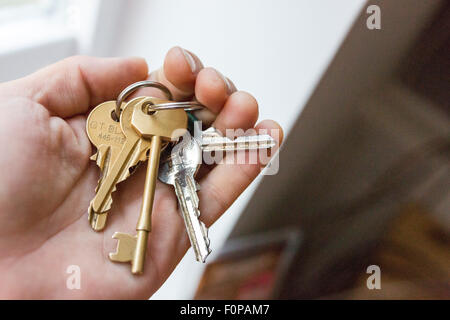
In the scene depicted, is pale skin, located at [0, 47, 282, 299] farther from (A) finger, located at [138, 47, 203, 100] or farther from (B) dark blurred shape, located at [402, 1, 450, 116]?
(B) dark blurred shape, located at [402, 1, 450, 116]

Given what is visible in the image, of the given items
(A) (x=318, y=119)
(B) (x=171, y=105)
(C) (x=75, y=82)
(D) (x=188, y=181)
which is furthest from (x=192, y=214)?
(A) (x=318, y=119)

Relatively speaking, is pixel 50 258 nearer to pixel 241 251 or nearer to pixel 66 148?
pixel 66 148

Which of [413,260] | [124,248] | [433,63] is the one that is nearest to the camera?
[124,248]

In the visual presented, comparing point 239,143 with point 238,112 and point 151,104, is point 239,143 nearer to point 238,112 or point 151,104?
point 238,112

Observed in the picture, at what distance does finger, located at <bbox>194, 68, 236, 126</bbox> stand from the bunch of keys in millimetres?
25

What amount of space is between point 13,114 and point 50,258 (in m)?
0.22

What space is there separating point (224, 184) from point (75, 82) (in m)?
0.30

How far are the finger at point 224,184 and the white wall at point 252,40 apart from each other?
0.20 meters

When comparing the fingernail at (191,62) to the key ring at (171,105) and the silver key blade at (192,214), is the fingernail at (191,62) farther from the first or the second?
the silver key blade at (192,214)

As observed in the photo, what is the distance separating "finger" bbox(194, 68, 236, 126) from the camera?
0.67 metres

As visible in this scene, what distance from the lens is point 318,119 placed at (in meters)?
0.93

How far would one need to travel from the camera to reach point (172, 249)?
0.66 metres

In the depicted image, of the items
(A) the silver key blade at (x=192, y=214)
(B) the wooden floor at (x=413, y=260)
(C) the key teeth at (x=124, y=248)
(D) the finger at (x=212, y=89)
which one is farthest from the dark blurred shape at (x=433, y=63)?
(C) the key teeth at (x=124, y=248)

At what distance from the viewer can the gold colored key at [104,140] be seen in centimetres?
64
